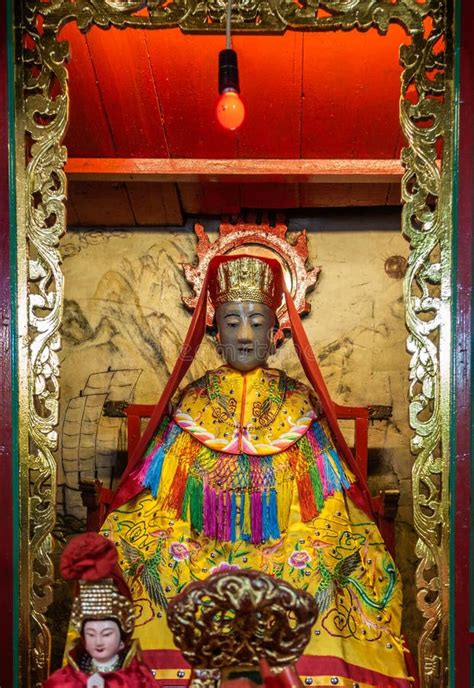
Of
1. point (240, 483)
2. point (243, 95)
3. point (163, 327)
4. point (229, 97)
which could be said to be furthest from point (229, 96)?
point (163, 327)

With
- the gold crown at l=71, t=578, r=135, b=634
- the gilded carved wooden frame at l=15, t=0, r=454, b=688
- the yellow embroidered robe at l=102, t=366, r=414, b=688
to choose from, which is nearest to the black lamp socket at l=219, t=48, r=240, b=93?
the gilded carved wooden frame at l=15, t=0, r=454, b=688

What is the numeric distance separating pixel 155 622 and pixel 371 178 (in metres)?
2.16

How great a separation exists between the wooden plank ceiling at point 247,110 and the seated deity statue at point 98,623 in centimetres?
223

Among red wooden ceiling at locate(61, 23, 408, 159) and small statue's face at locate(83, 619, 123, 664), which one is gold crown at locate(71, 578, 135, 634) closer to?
small statue's face at locate(83, 619, 123, 664)

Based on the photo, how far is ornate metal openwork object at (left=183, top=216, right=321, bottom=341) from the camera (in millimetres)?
4805

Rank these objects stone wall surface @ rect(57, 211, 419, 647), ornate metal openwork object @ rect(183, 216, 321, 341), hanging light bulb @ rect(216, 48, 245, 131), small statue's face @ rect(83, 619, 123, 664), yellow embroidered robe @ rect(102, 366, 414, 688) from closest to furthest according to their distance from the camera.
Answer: small statue's face @ rect(83, 619, 123, 664)
hanging light bulb @ rect(216, 48, 245, 131)
yellow embroidered robe @ rect(102, 366, 414, 688)
ornate metal openwork object @ rect(183, 216, 321, 341)
stone wall surface @ rect(57, 211, 419, 647)

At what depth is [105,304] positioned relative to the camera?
5066 mm

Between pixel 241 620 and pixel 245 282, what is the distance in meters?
1.94

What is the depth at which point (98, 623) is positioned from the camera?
285cm

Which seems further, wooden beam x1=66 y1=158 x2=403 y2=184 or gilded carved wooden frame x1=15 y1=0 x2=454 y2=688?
wooden beam x1=66 y1=158 x2=403 y2=184

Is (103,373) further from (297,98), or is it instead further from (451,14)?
(451,14)

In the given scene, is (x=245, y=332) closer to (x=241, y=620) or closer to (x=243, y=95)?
(x=243, y=95)

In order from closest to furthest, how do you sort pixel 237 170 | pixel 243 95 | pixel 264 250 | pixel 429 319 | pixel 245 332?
pixel 429 319
pixel 245 332
pixel 243 95
pixel 237 170
pixel 264 250

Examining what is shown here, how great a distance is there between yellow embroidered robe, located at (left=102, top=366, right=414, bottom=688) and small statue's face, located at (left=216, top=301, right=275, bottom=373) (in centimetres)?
7
